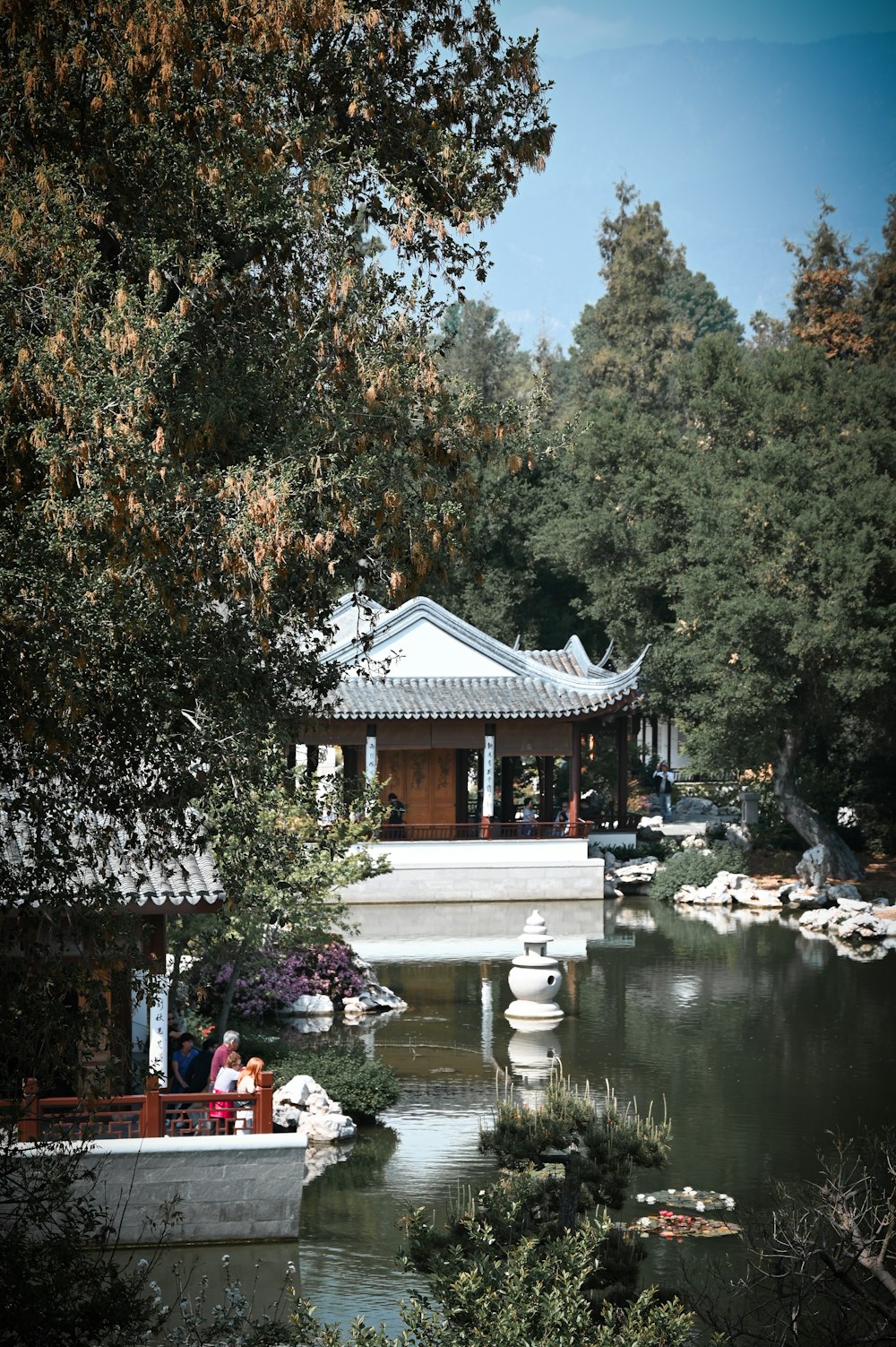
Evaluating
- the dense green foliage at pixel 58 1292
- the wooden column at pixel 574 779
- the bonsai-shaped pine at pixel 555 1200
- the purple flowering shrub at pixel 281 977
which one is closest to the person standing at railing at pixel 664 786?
the wooden column at pixel 574 779

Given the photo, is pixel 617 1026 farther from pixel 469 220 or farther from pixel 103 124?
pixel 103 124

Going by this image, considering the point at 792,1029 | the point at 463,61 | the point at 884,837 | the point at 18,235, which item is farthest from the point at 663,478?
the point at 18,235

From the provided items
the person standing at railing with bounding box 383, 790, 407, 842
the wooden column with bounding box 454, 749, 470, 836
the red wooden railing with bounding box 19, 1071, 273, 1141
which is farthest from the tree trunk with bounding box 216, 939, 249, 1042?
the wooden column with bounding box 454, 749, 470, 836

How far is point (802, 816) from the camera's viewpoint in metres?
29.2

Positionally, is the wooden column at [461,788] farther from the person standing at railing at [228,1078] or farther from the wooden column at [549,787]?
the person standing at railing at [228,1078]

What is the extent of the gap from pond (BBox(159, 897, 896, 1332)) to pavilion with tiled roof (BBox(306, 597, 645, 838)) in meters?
3.92

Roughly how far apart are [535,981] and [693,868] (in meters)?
11.0

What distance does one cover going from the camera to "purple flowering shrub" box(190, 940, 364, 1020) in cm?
1655

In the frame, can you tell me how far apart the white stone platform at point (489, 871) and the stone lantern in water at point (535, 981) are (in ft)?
29.3

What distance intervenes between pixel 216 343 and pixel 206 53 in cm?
146

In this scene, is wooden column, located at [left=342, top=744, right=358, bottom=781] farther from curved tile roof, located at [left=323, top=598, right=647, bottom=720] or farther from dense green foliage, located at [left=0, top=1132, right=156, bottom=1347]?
dense green foliage, located at [left=0, top=1132, right=156, bottom=1347]

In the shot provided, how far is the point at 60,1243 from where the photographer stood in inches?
251

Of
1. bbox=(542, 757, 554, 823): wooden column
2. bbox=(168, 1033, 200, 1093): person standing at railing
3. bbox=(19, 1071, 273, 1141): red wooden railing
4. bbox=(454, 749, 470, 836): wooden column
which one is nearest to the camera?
bbox=(19, 1071, 273, 1141): red wooden railing

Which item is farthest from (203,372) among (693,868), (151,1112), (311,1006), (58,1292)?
(693,868)
